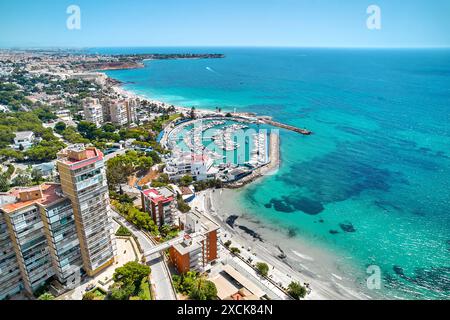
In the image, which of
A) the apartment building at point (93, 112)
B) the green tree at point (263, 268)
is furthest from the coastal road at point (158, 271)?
the apartment building at point (93, 112)

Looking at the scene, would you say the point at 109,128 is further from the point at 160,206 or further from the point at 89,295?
the point at 89,295

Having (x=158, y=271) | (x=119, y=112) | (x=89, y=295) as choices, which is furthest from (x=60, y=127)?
(x=89, y=295)

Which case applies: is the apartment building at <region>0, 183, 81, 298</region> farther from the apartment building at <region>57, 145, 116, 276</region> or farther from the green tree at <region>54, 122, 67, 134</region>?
the green tree at <region>54, 122, 67, 134</region>

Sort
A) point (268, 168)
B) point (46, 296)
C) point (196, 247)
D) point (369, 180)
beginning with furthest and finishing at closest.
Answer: point (268, 168) → point (369, 180) → point (196, 247) → point (46, 296)

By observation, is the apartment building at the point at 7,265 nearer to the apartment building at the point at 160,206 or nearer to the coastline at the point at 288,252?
the apartment building at the point at 160,206

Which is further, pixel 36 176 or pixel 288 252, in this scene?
pixel 36 176

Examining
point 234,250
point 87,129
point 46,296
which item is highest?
point 87,129

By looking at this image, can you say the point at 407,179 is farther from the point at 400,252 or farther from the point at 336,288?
the point at 336,288
